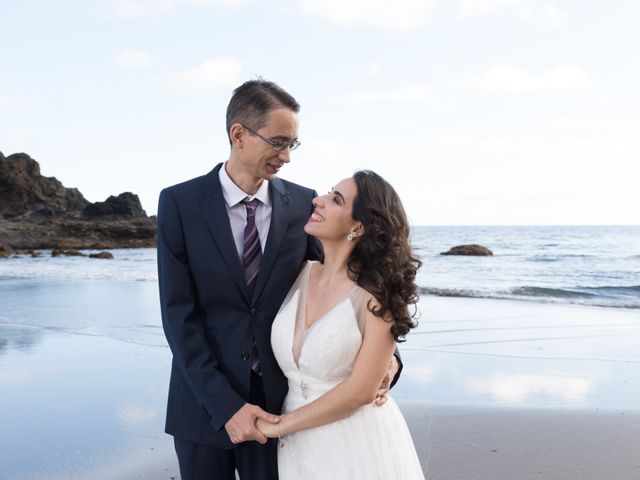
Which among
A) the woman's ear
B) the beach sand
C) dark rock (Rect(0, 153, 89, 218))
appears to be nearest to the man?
the woman's ear

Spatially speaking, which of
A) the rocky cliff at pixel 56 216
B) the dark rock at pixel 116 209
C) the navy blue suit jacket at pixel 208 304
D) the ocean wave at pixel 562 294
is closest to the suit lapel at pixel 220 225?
the navy blue suit jacket at pixel 208 304

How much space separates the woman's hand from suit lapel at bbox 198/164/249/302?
1.46ft

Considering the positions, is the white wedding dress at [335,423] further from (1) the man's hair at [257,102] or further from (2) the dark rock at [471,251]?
(2) the dark rock at [471,251]

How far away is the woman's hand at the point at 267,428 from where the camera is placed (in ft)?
7.36

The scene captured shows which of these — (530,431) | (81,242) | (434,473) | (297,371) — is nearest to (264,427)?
(297,371)

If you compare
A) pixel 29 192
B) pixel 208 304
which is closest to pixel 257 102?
pixel 208 304

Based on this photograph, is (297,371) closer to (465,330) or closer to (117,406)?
(117,406)

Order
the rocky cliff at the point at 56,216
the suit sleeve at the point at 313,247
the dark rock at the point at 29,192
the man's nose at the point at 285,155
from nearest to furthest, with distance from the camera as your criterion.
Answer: the man's nose at the point at 285,155 → the suit sleeve at the point at 313,247 → the rocky cliff at the point at 56,216 → the dark rock at the point at 29,192

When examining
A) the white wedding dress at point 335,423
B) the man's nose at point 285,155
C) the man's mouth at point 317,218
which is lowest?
the white wedding dress at point 335,423

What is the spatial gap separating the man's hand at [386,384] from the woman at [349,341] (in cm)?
3

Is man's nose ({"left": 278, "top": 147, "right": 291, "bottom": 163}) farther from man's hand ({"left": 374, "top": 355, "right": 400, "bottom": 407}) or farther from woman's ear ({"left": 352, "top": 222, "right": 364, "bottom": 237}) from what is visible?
man's hand ({"left": 374, "top": 355, "right": 400, "bottom": 407})

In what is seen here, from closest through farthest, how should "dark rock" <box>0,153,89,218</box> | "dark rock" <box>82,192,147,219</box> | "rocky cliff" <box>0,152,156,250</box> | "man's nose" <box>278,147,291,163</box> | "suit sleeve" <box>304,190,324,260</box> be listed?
"man's nose" <box>278,147,291,163</box> < "suit sleeve" <box>304,190,324,260</box> < "rocky cliff" <box>0,152,156,250</box> < "dark rock" <box>82,192,147,219</box> < "dark rock" <box>0,153,89,218</box>

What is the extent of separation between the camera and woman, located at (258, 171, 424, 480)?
2.20 metres

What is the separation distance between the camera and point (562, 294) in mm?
15742
